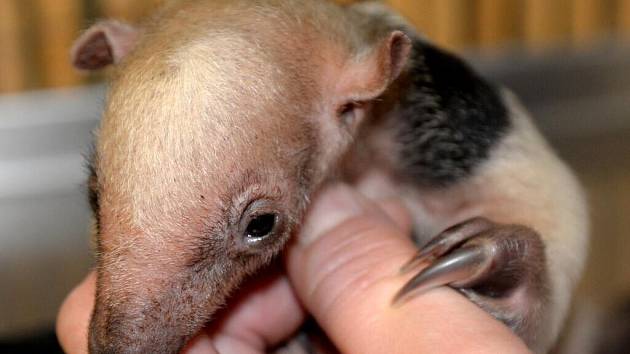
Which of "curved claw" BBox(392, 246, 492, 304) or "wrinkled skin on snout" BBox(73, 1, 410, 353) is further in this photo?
"curved claw" BBox(392, 246, 492, 304)

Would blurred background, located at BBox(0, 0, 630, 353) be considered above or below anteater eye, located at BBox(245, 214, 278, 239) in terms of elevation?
below

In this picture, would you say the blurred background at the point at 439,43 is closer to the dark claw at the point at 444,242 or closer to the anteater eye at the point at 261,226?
the dark claw at the point at 444,242

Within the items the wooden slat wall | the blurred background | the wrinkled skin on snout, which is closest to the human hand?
the wrinkled skin on snout

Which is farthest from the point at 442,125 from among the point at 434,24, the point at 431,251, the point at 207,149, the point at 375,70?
the point at 434,24

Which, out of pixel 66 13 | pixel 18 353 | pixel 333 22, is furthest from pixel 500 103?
pixel 66 13

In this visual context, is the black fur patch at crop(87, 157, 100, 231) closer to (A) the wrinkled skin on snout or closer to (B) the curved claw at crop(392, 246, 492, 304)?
(A) the wrinkled skin on snout

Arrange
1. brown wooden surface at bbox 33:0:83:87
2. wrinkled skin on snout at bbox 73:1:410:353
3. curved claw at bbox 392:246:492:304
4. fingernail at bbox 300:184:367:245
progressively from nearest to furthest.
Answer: wrinkled skin on snout at bbox 73:1:410:353
curved claw at bbox 392:246:492:304
fingernail at bbox 300:184:367:245
brown wooden surface at bbox 33:0:83:87
